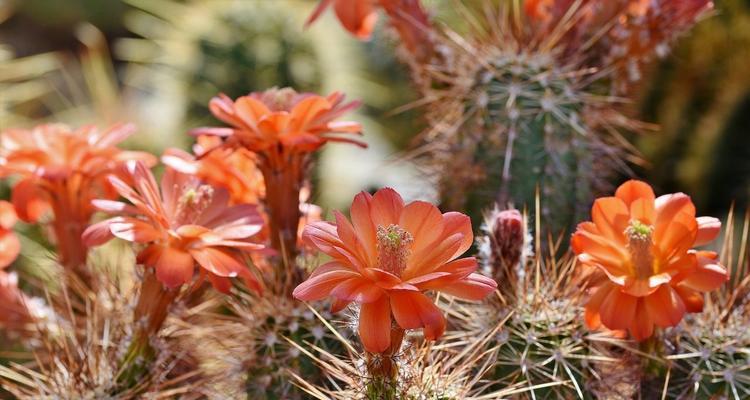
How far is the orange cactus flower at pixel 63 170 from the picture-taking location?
1.16 m

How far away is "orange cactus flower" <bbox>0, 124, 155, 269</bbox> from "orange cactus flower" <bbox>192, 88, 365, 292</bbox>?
6.7 inches

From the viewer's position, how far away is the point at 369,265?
858 mm

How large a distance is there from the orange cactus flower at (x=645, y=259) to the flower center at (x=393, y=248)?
197 millimetres

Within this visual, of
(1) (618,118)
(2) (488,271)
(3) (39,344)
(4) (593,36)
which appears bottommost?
(3) (39,344)

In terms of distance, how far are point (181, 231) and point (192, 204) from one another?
0.07 metres

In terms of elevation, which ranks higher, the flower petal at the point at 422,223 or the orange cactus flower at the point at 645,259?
the flower petal at the point at 422,223

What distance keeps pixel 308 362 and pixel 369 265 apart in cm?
23

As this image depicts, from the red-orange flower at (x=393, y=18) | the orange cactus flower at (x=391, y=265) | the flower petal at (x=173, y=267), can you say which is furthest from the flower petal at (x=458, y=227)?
the red-orange flower at (x=393, y=18)

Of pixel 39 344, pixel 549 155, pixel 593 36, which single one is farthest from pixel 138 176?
pixel 593 36

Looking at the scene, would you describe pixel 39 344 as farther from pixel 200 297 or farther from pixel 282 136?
pixel 282 136

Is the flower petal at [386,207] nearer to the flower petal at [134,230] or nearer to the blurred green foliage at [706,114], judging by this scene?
the flower petal at [134,230]

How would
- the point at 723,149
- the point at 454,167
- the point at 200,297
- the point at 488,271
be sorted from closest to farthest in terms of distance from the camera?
1. the point at 488,271
2. the point at 200,297
3. the point at 454,167
4. the point at 723,149

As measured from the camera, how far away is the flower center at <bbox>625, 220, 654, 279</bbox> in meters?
0.96

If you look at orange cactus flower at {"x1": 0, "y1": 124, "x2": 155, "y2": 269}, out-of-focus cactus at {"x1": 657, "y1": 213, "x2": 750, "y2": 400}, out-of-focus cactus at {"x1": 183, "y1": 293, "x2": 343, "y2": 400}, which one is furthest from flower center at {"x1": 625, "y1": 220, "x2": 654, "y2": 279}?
orange cactus flower at {"x1": 0, "y1": 124, "x2": 155, "y2": 269}
